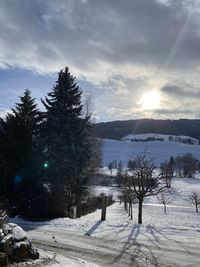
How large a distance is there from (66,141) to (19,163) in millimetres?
3756

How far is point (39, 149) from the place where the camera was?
28.3m

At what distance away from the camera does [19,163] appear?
89.2 ft

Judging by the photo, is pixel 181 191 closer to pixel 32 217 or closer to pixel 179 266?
pixel 32 217

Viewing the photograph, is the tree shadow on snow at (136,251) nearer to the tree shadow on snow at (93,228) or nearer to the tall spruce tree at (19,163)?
the tree shadow on snow at (93,228)

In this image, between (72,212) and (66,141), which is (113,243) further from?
(66,141)

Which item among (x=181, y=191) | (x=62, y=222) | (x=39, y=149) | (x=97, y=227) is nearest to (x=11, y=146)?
(x=39, y=149)

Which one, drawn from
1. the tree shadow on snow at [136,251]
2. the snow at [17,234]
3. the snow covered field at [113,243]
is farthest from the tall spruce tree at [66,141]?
the snow at [17,234]

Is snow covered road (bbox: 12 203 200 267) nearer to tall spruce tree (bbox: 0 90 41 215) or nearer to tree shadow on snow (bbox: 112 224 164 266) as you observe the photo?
tree shadow on snow (bbox: 112 224 164 266)

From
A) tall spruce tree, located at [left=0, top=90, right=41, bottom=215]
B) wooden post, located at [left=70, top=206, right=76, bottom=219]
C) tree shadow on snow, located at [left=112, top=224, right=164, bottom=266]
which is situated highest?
tall spruce tree, located at [left=0, top=90, right=41, bottom=215]

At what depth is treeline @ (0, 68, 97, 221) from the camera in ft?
87.5

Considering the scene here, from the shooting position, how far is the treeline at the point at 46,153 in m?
26.7

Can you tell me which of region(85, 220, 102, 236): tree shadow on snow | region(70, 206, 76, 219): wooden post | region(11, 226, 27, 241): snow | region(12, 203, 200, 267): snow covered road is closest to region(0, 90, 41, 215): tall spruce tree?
region(70, 206, 76, 219): wooden post

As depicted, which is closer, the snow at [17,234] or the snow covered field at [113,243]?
the snow at [17,234]

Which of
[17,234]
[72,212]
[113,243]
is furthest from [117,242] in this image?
[72,212]
